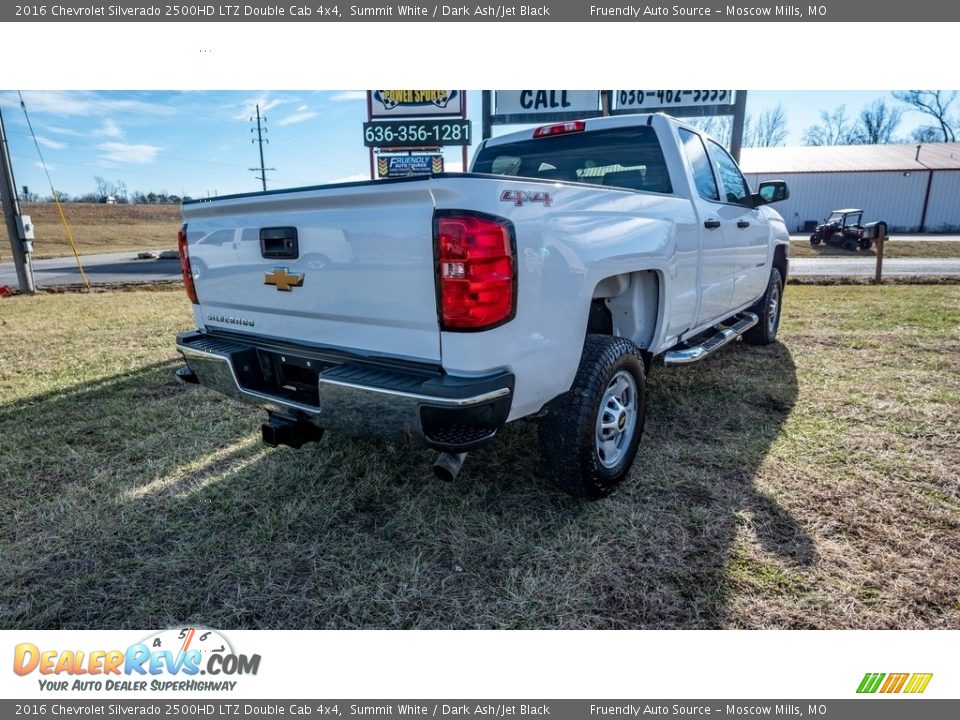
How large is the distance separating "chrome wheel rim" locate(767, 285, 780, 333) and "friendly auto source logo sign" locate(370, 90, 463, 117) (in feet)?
25.4

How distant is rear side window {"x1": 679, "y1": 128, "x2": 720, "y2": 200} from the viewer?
3896mm

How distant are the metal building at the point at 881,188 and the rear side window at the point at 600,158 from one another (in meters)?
36.1

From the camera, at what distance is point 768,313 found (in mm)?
6055

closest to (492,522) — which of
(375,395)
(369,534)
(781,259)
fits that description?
(369,534)

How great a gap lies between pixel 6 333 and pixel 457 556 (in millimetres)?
8033

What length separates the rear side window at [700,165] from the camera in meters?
3.90

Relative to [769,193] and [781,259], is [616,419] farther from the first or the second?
[781,259]

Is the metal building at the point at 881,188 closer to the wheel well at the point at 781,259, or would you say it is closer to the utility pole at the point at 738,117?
the utility pole at the point at 738,117

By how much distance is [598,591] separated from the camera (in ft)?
7.51

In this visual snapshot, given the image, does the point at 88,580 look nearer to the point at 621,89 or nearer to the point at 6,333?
A: the point at 6,333

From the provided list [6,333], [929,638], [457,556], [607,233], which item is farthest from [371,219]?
[6,333]

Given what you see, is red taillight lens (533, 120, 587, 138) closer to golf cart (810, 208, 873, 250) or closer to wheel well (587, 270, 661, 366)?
wheel well (587, 270, 661, 366)

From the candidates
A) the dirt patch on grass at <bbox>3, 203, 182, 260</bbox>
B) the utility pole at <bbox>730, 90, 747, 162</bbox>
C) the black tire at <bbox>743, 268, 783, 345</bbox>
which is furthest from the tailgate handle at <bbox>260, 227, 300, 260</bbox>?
the dirt patch on grass at <bbox>3, 203, 182, 260</bbox>

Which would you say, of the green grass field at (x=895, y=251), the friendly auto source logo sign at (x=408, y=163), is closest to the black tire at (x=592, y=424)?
the friendly auto source logo sign at (x=408, y=163)
